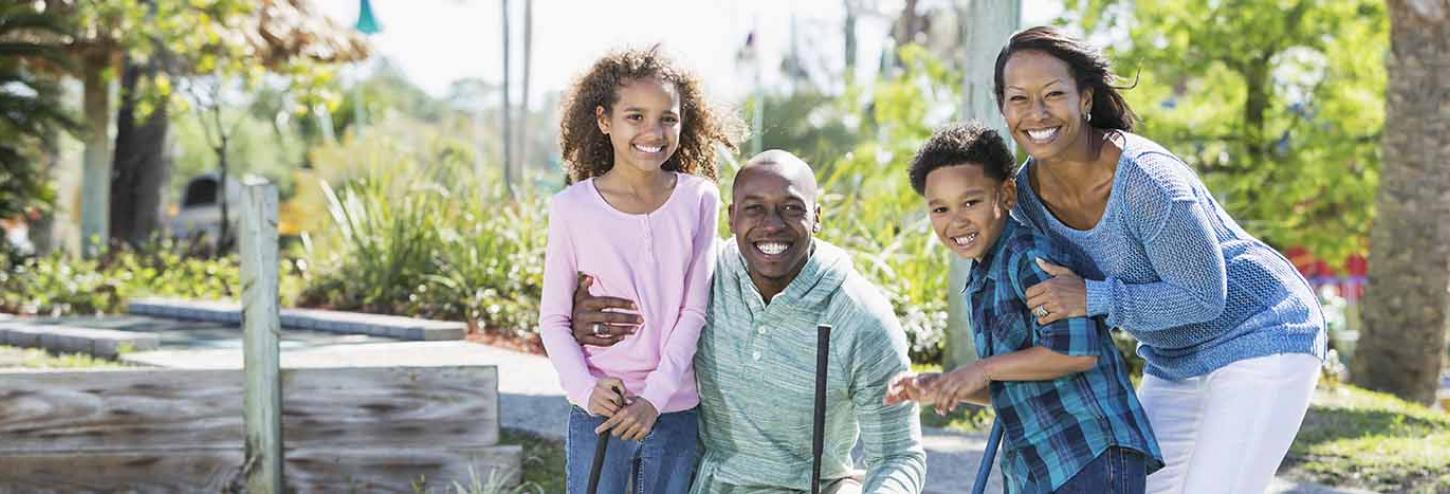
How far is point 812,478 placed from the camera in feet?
9.93

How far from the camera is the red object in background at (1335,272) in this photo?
68.7 feet

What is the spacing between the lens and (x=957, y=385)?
9.02 ft

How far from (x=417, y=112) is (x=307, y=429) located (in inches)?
2884

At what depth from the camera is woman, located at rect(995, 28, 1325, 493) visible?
2.74m

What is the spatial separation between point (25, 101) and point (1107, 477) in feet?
42.7

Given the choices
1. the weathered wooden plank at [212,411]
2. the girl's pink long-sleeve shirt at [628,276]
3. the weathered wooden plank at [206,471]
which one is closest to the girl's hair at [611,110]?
the girl's pink long-sleeve shirt at [628,276]

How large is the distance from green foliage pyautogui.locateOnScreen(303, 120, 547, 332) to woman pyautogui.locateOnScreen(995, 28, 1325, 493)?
5746 mm

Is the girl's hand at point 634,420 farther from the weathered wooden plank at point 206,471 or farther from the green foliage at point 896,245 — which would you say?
the green foliage at point 896,245

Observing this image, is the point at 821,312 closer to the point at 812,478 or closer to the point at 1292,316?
the point at 812,478

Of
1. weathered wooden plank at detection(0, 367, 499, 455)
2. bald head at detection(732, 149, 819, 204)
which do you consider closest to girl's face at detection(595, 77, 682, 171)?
bald head at detection(732, 149, 819, 204)

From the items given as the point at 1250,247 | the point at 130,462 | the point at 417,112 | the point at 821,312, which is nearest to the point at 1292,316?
the point at 1250,247

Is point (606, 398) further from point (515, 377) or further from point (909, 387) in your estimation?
point (515, 377)

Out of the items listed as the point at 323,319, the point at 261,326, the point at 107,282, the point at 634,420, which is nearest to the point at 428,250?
the point at 323,319

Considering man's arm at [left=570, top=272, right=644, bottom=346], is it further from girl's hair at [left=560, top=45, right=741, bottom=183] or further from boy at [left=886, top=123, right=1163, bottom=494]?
boy at [left=886, top=123, right=1163, bottom=494]
